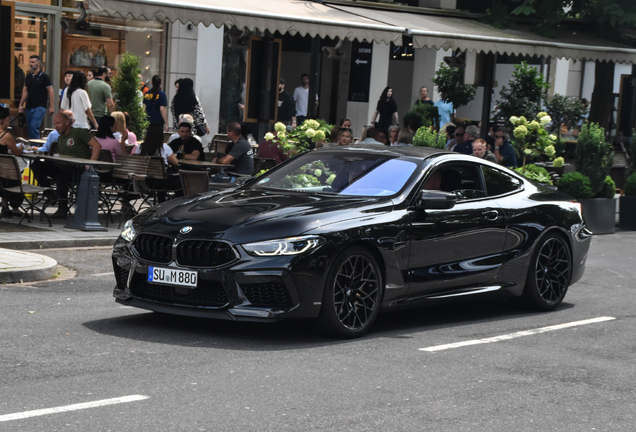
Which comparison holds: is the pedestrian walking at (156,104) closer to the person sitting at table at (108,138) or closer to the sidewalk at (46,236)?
the person sitting at table at (108,138)

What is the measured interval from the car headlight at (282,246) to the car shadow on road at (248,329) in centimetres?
69

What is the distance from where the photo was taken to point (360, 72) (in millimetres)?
29250

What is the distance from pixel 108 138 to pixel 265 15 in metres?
3.02

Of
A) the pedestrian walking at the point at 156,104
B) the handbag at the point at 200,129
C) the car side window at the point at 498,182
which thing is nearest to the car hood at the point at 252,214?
the car side window at the point at 498,182

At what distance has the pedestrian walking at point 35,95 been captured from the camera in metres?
19.6

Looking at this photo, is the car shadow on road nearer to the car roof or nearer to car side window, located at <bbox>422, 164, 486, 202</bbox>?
car side window, located at <bbox>422, 164, 486, 202</bbox>

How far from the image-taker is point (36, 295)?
9.00m

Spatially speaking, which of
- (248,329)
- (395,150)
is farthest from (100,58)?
(248,329)

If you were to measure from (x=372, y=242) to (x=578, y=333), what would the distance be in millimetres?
2220

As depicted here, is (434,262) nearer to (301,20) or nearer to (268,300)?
(268,300)

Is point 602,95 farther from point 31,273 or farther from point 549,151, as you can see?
point 31,273

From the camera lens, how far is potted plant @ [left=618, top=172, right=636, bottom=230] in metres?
17.8

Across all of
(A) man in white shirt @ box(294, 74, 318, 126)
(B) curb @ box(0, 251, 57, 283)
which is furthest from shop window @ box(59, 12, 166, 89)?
(B) curb @ box(0, 251, 57, 283)

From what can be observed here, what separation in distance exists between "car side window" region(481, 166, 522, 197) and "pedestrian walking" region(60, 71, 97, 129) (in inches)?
392
